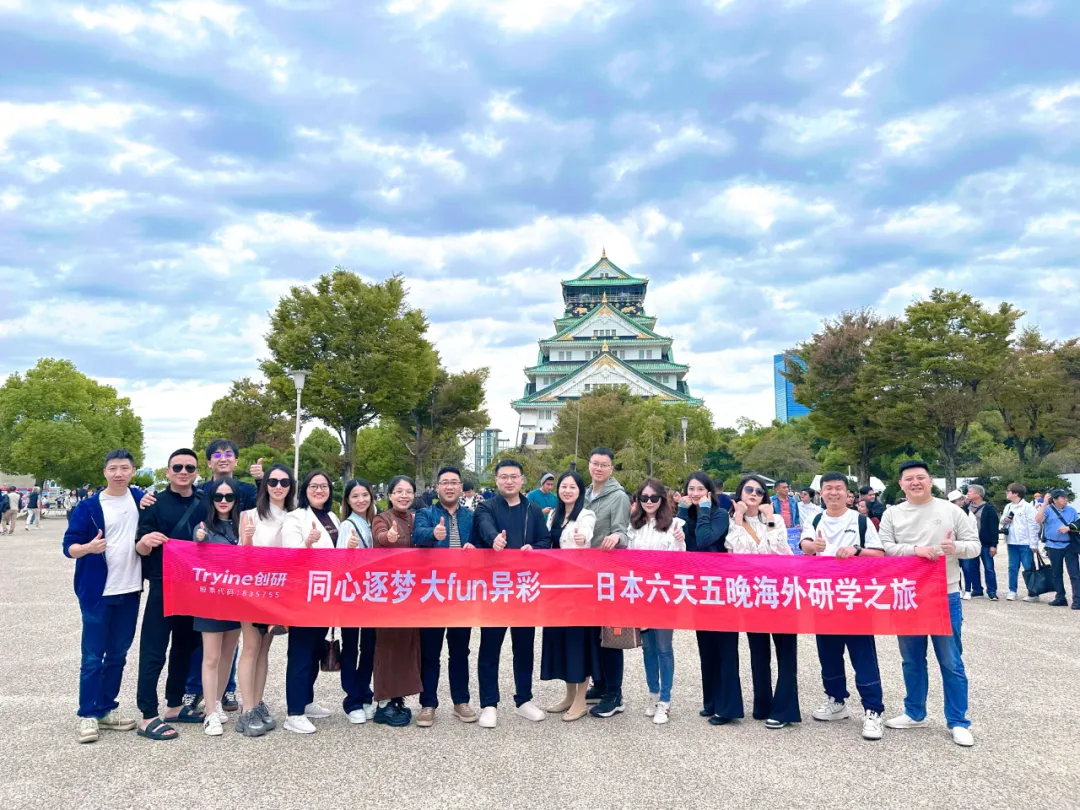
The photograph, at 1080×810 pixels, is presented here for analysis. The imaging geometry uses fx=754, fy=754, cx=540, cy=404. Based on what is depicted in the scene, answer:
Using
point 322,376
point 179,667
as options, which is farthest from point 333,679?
point 322,376

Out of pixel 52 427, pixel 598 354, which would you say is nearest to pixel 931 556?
pixel 52 427

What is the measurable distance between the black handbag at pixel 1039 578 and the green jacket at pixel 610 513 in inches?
333

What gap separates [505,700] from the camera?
5.90m

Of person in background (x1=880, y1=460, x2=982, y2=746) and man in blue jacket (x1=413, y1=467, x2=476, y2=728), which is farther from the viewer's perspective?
man in blue jacket (x1=413, y1=467, x2=476, y2=728)

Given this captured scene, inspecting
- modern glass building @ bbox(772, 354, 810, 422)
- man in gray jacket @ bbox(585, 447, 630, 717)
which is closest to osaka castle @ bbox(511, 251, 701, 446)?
man in gray jacket @ bbox(585, 447, 630, 717)

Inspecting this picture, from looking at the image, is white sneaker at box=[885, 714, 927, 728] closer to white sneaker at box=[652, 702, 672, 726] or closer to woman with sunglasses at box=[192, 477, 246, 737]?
white sneaker at box=[652, 702, 672, 726]

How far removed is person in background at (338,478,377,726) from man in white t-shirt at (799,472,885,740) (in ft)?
10.4

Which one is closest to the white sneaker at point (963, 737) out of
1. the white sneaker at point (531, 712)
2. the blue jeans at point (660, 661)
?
the blue jeans at point (660, 661)

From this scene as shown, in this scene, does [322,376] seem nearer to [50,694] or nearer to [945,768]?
[50,694]

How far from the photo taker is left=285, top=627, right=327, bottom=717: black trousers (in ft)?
16.8

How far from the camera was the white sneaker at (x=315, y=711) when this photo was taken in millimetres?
5383

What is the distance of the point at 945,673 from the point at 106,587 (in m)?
5.66

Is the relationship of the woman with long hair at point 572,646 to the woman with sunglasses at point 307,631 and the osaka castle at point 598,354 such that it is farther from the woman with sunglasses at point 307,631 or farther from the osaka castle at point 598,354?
the osaka castle at point 598,354

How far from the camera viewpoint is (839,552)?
5.30 m
